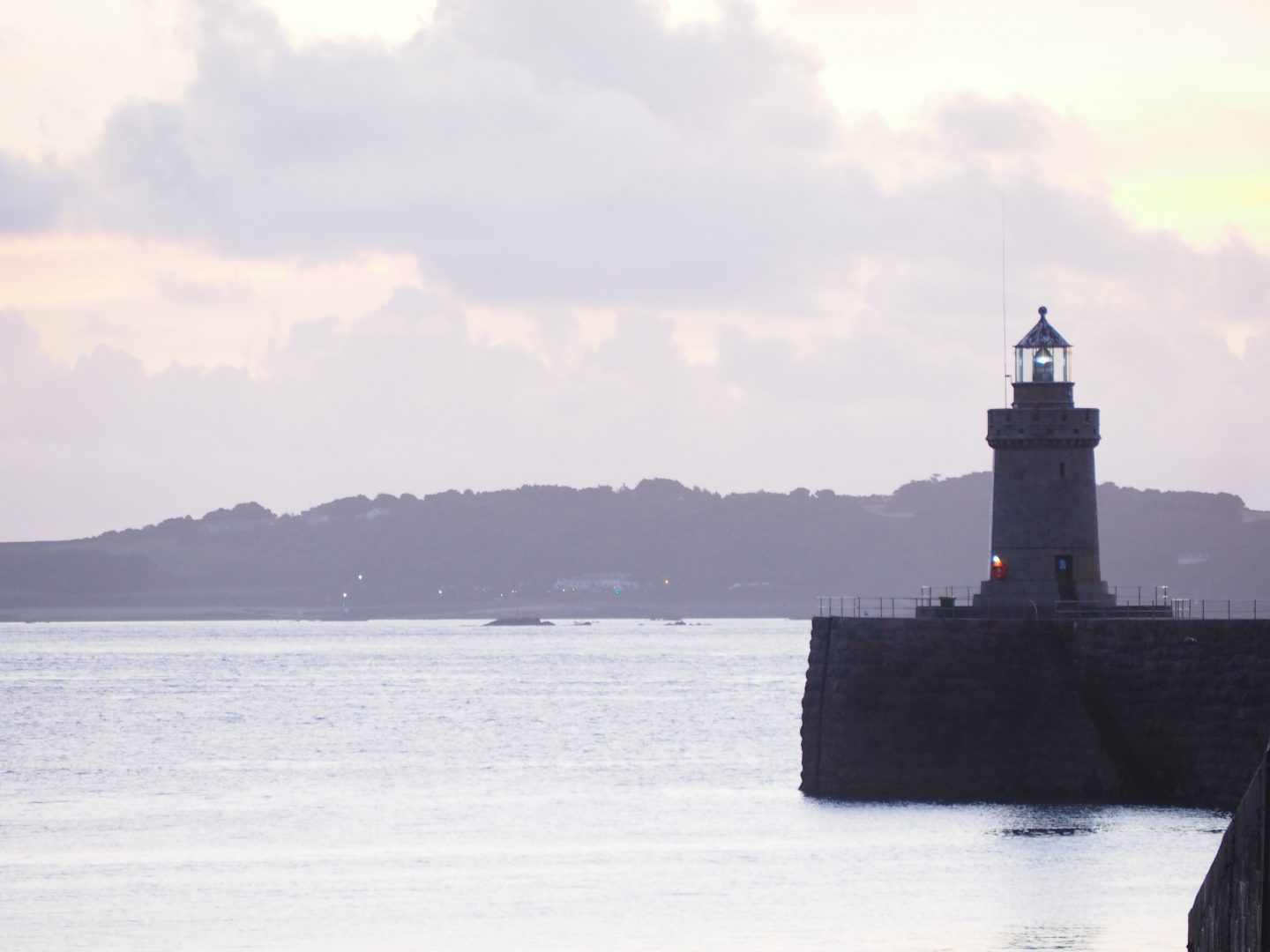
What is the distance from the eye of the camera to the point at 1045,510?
45719mm

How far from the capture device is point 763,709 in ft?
311

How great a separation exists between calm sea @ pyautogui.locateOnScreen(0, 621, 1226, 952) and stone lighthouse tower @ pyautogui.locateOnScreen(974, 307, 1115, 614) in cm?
550

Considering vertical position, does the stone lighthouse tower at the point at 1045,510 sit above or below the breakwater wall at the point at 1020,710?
above

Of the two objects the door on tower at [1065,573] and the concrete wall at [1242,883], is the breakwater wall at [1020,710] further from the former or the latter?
the concrete wall at [1242,883]

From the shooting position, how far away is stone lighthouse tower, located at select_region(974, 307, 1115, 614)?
4569cm

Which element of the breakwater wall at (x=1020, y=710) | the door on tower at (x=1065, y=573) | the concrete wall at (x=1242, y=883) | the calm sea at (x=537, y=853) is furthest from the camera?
the door on tower at (x=1065, y=573)

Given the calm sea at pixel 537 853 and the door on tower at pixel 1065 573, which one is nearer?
the calm sea at pixel 537 853

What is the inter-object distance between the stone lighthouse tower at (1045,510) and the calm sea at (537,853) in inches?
217

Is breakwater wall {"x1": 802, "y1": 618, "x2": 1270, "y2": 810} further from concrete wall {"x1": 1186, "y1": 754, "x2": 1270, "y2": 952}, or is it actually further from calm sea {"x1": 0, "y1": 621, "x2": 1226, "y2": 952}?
concrete wall {"x1": 1186, "y1": 754, "x2": 1270, "y2": 952}

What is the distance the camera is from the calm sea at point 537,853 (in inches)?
1325

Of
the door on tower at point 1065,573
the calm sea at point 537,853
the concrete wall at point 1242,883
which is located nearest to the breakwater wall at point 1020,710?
the calm sea at point 537,853

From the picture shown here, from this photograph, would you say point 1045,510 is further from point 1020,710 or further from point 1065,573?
point 1020,710

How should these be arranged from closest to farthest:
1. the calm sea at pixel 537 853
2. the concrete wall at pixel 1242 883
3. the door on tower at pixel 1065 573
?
the concrete wall at pixel 1242 883 < the calm sea at pixel 537 853 < the door on tower at pixel 1065 573

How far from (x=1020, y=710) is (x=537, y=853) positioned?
10387 millimetres
